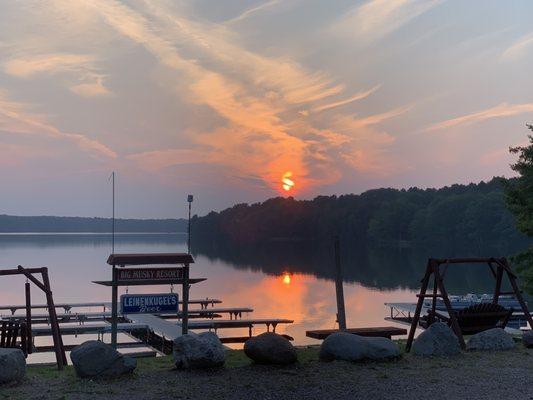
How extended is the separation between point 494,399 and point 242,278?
2527 inches

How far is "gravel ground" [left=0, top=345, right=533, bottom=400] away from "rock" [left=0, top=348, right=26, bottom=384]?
188mm

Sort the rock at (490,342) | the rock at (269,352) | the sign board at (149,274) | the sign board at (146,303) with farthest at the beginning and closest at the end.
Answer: the sign board at (146,303) < the sign board at (149,274) < the rock at (490,342) < the rock at (269,352)

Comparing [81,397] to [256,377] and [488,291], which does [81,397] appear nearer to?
[256,377]

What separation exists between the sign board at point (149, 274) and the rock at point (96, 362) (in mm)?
3631

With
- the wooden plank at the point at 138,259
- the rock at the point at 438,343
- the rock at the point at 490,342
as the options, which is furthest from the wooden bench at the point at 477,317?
the wooden plank at the point at 138,259

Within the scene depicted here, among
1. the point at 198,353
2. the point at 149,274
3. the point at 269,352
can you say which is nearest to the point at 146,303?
the point at 149,274

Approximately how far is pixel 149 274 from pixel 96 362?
4022 millimetres

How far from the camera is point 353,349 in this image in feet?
38.8

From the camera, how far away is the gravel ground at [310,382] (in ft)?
31.4

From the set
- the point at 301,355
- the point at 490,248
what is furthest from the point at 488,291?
the point at 490,248

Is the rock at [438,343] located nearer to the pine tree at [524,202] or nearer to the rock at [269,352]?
the rock at [269,352]

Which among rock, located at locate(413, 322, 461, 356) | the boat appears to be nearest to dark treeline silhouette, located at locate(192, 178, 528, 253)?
the boat

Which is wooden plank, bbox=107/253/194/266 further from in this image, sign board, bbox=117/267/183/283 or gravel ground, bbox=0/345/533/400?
gravel ground, bbox=0/345/533/400

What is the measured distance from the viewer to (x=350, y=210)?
17538 centimetres
